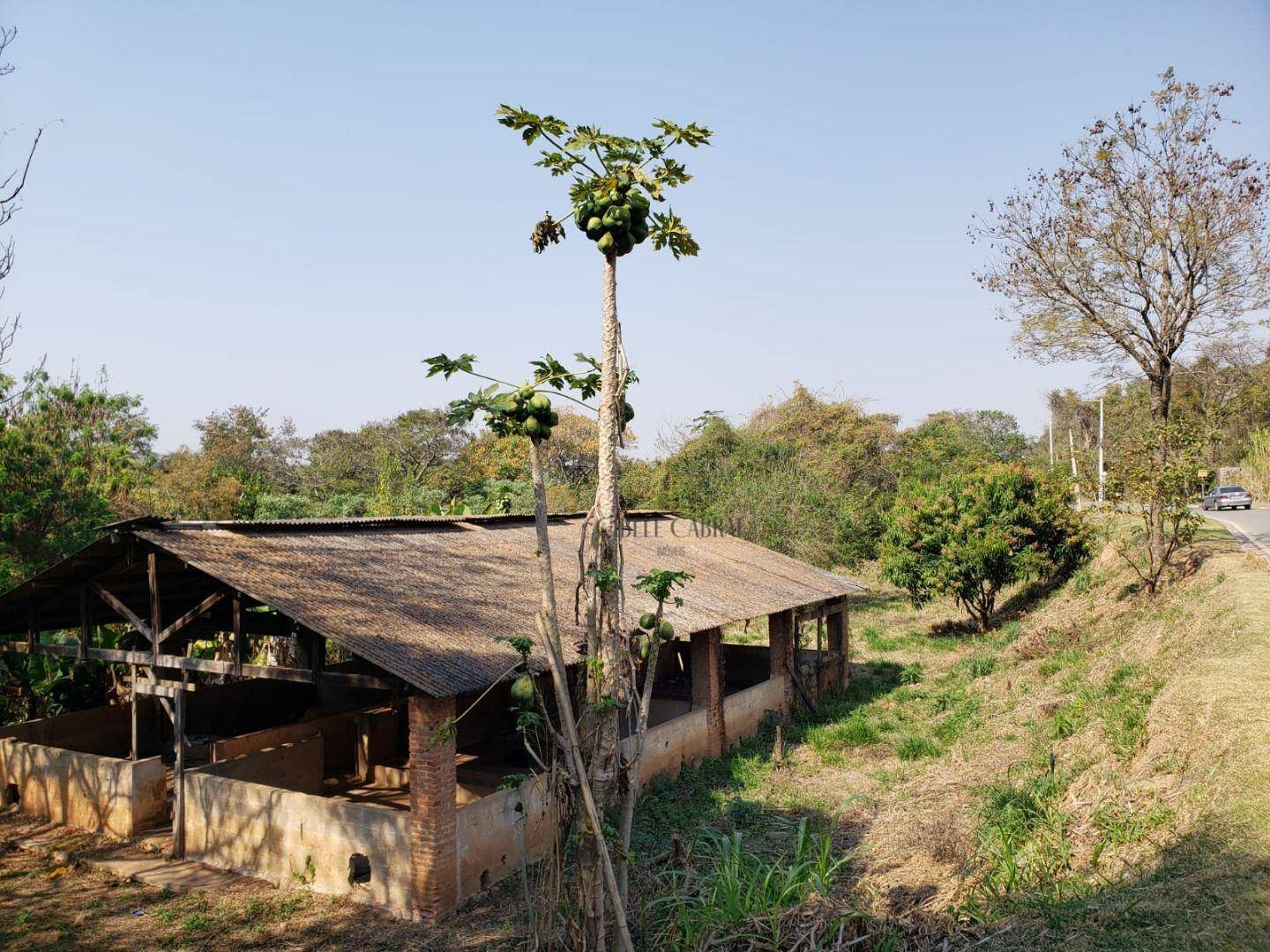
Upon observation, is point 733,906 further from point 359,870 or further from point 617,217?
point 617,217

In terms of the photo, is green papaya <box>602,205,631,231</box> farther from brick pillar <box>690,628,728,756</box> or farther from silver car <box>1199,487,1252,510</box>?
silver car <box>1199,487,1252,510</box>

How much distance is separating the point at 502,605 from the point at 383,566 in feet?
5.08

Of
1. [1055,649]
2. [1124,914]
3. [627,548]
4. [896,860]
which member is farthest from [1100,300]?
[1124,914]

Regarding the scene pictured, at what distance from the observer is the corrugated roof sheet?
8.16 m

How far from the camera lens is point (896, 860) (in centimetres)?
842

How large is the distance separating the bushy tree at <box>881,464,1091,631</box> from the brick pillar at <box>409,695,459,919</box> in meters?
15.4

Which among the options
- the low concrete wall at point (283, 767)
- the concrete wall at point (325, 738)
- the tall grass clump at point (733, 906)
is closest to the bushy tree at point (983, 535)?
the concrete wall at point (325, 738)

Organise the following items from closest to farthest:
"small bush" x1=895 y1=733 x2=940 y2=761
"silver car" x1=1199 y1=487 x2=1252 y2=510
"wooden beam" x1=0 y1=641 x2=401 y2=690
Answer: "wooden beam" x1=0 y1=641 x2=401 y2=690 → "small bush" x1=895 y1=733 x2=940 y2=761 → "silver car" x1=1199 y1=487 x2=1252 y2=510

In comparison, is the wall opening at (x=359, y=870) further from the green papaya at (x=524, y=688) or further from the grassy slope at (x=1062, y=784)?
the green papaya at (x=524, y=688)

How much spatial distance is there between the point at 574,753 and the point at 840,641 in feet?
46.2

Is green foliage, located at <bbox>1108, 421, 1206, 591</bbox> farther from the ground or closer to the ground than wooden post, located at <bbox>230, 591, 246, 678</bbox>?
farther from the ground

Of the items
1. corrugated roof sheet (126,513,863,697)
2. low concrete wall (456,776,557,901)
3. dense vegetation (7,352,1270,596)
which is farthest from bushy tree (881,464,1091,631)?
low concrete wall (456,776,557,901)

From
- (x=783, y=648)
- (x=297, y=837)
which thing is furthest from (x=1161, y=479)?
(x=297, y=837)

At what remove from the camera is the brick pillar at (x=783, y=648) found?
15.5 meters
